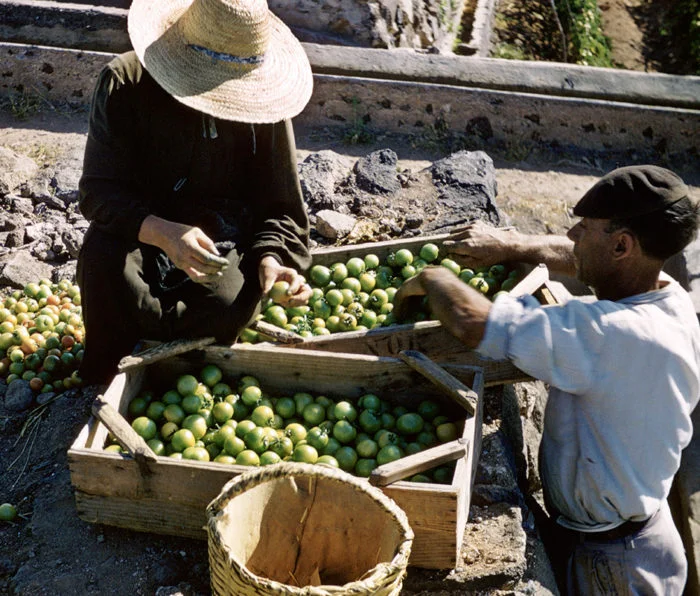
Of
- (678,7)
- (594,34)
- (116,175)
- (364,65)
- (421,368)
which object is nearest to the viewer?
(421,368)

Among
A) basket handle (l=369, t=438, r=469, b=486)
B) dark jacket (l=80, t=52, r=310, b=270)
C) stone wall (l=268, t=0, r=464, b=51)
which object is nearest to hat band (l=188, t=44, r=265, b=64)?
dark jacket (l=80, t=52, r=310, b=270)

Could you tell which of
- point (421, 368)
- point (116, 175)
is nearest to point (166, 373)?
point (116, 175)

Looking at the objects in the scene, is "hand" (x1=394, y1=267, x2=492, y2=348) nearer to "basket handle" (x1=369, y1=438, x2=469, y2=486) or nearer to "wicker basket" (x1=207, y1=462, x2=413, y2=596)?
"basket handle" (x1=369, y1=438, x2=469, y2=486)

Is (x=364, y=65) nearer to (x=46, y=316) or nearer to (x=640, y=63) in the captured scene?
(x=46, y=316)

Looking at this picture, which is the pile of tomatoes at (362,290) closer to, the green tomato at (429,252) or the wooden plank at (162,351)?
the green tomato at (429,252)

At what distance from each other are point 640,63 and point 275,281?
8279 mm

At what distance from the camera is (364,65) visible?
689cm

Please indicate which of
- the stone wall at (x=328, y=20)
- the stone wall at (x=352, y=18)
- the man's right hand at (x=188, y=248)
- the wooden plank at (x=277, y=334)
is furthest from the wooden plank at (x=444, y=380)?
the stone wall at (x=352, y=18)

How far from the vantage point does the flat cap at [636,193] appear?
287 centimetres

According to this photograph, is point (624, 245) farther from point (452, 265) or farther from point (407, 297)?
point (452, 265)

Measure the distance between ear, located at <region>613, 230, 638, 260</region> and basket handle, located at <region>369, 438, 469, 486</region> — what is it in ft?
3.01

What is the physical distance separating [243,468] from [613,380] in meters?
1.41

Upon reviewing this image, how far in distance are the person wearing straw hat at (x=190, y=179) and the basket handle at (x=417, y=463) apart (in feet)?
3.58

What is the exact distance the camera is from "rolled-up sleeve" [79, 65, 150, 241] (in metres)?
3.45
